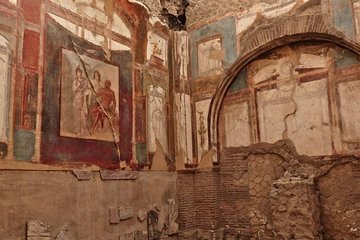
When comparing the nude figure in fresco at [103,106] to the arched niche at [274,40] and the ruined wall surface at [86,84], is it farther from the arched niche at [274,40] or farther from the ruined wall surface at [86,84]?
the arched niche at [274,40]

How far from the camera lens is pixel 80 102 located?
4.69 metres

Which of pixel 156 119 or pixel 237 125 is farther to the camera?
pixel 237 125

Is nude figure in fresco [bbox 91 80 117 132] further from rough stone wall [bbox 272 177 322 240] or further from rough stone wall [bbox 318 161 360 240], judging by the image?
rough stone wall [bbox 318 161 360 240]

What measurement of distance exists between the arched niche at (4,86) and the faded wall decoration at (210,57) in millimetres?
3408

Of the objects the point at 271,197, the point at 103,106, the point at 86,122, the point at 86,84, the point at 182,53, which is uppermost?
the point at 182,53

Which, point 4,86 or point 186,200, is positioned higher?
point 4,86

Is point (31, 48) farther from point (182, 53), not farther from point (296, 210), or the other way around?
point (296, 210)

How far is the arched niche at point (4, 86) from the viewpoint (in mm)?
3775

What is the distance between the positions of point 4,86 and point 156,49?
2.85 metres

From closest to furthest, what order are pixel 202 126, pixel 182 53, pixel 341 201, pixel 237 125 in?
pixel 341 201, pixel 237 125, pixel 202 126, pixel 182 53

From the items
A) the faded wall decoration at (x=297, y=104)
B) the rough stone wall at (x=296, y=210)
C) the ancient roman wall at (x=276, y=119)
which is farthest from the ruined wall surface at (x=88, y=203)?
the rough stone wall at (x=296, y=210)

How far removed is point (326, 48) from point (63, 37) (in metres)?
3.71

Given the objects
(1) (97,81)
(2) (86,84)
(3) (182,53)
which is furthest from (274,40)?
(2) (86,84)

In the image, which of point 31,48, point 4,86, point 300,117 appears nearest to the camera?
point 4,86
